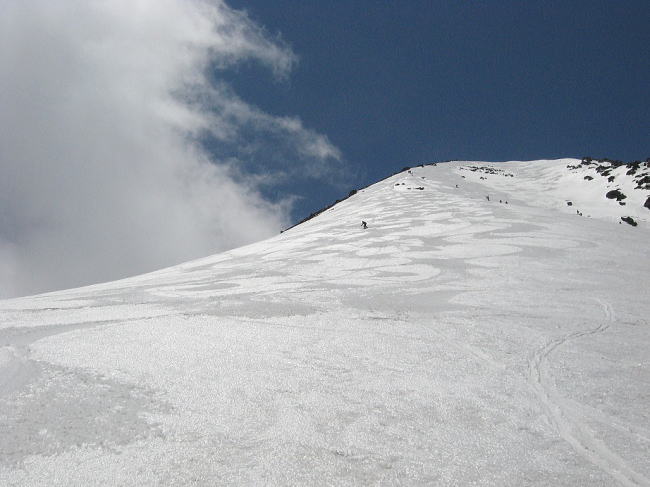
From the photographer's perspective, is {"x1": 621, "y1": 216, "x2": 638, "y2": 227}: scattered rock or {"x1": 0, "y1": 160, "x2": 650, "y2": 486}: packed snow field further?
{"x1": 621, "y1": 216, "x2": 638, "y2": 227}: scattered rock

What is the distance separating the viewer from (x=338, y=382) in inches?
161

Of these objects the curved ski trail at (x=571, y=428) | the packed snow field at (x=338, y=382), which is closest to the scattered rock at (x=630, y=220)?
the packed snow field at (x=338, y=382)

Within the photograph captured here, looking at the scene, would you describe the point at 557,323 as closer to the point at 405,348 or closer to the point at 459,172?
the point at 405,348

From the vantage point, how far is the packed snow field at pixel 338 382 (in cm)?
280

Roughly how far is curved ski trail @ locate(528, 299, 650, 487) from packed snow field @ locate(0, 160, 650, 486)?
0.02m

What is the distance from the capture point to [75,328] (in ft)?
19.4

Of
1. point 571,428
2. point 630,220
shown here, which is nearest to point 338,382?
point 571,428

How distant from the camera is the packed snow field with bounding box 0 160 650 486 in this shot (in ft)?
9.20

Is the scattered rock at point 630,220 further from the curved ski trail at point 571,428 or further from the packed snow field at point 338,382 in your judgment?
the curved ski trail at point 571,428

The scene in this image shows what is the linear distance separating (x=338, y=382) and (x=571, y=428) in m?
2.13

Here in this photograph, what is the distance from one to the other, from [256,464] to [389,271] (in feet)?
26.1

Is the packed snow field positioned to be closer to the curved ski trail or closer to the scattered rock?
the curved ski trail

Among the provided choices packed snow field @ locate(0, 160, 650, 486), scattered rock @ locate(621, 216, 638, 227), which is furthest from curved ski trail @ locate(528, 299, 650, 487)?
scattered rock @ locate(621, 216, 638, 227)

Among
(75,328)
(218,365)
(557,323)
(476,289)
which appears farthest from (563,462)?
(75,328)
